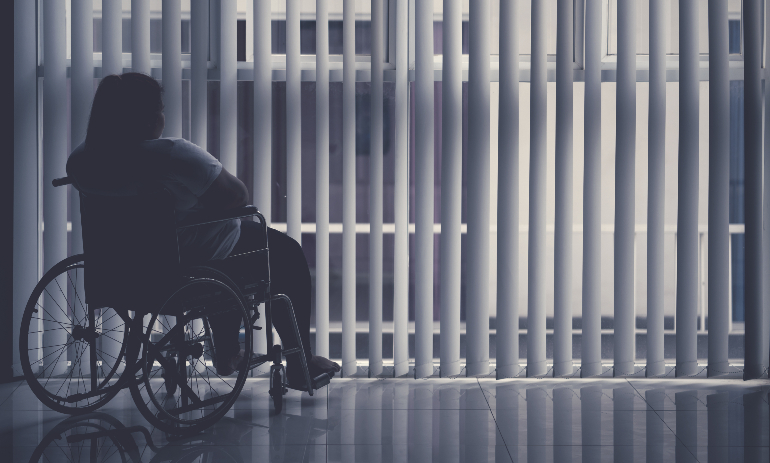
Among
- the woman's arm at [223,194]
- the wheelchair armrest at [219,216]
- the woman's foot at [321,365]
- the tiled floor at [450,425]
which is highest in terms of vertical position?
the woman's arm at [223,194]

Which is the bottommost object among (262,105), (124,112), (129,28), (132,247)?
(132,247)

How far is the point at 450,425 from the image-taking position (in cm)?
197

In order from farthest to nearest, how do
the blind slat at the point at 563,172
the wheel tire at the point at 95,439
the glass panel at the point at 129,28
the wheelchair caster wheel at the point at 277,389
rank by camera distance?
the glass panel at the point at 129,28, the blind slat at the point at 563,172, the wheelchair caster wheel at the point at 277,389, the wheel tire at the point at 95,439

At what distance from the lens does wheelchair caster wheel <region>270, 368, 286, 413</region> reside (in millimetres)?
2051

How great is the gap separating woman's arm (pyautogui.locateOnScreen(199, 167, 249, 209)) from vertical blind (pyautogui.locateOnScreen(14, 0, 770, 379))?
456mm

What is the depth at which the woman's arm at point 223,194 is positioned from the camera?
73.2 inches

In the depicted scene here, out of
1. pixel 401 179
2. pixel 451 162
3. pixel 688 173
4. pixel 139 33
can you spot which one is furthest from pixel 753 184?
pixel 139 33

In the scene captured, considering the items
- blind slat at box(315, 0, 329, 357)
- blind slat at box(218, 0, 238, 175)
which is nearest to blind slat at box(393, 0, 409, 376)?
blind slat at box(315, 0, 329, 357)

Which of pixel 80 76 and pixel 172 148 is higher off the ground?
pixel 80 76

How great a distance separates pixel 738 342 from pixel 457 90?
9.02 feet

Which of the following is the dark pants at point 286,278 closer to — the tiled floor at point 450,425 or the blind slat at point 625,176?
the tiled floor at point 450,425

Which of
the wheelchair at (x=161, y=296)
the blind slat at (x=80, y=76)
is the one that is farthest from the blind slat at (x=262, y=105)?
the blind slat at (x=80, y=76)

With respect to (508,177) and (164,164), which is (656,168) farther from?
(164,164)

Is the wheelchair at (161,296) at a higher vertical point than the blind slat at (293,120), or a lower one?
lower
